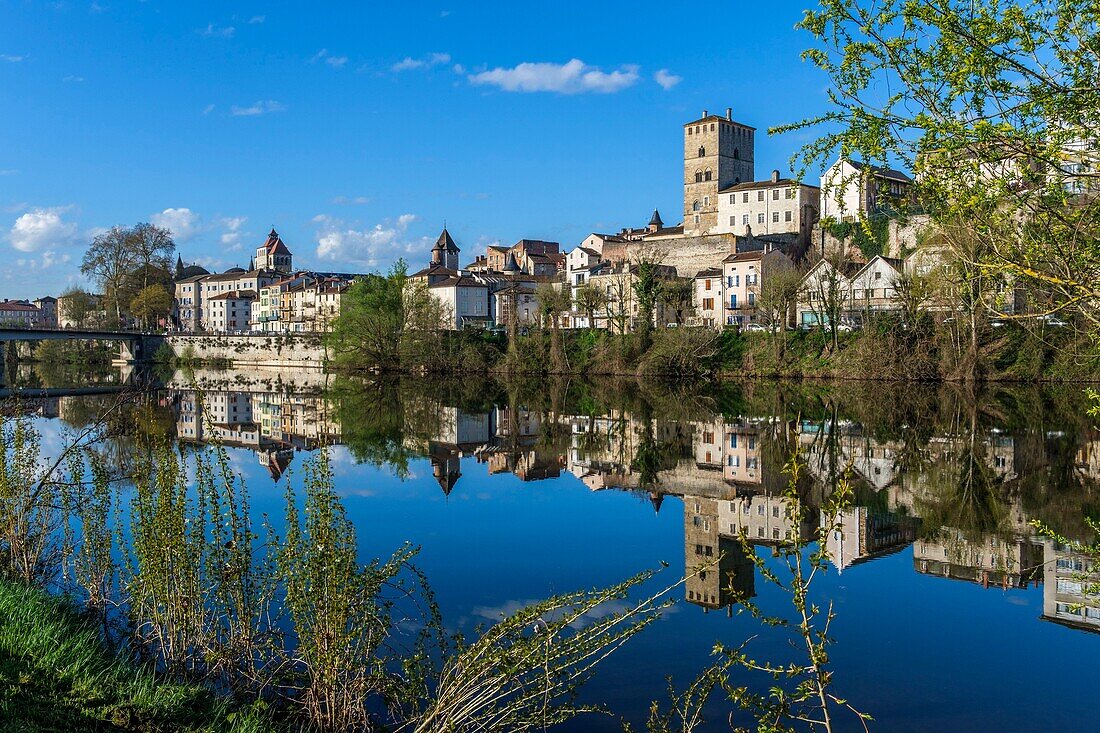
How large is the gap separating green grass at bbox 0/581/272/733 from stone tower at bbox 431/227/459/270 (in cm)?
→ 12149

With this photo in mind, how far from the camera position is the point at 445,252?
5118 inches

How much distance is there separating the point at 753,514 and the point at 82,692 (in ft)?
45.9

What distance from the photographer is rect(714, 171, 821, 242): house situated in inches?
3157

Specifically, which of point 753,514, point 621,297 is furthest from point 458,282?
point 753,514

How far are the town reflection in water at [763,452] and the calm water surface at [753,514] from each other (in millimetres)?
100

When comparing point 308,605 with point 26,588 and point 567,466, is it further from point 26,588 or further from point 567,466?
point 567,466

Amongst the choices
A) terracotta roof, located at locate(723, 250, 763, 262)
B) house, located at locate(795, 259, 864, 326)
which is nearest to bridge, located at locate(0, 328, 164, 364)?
terracotta roof, located at locate(723, 250, 763, 262)

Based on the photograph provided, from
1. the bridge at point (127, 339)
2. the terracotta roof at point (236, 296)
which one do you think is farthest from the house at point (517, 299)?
the terracotta roof at point (236, 296)

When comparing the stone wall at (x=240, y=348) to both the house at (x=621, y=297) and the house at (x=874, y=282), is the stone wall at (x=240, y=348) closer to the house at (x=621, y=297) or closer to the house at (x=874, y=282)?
the house at (x=621, y=297)

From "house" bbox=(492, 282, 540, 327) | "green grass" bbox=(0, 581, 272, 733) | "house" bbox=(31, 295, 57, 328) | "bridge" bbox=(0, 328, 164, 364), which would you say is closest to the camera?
"green grass" bbox=(0, 581, 272, 733)

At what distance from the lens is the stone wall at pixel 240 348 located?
8188 cm

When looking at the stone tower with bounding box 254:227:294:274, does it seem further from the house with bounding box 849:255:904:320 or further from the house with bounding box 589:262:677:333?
the house with bounding box 849:255:904:320

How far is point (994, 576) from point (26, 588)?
A: 1285 centimetres

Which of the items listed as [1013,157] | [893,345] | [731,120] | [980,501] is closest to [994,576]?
[980,501]
